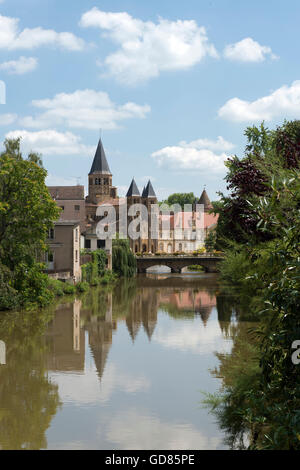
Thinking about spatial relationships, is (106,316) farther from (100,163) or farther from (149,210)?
(149,210)

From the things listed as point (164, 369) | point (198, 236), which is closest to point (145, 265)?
point (198, 236)

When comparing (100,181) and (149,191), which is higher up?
(100,181)

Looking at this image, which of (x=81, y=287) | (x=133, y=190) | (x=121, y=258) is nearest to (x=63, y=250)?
(x=81, y=287)

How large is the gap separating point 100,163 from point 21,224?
78820 millimetres

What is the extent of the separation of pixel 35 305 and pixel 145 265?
46051 millimetres

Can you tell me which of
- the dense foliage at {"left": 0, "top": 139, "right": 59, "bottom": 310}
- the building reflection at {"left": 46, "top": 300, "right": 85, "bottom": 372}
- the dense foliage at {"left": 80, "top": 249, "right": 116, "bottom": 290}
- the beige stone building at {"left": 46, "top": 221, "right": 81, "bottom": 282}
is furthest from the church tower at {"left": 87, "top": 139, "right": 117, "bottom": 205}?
the dense foliage at {"left": 0, "top": 139, "right": 59, "bottom": 310}

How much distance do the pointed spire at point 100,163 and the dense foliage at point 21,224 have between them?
75959 millimetres

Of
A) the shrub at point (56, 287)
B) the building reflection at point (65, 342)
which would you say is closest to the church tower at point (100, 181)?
the shrub at point (56, 287)

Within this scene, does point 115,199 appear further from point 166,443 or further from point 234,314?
point 166,443

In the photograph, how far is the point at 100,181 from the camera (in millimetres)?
108750

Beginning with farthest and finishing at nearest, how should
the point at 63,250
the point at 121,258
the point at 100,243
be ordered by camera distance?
the point at 121,258 → the point at 100,243 → the point at 63,250

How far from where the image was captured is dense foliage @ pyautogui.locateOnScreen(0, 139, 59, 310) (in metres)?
32.5

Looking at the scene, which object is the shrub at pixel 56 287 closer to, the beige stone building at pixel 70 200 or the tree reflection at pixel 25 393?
the tree reflection at pixel 25 393

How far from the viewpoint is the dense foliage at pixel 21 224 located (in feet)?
107
